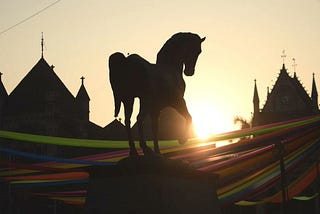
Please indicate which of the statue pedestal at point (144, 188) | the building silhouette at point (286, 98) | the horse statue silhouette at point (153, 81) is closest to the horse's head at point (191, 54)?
the horse statue silhouette at point (153, 81)

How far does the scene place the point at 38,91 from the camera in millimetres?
38031

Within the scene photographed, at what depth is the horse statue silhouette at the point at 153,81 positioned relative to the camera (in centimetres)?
834

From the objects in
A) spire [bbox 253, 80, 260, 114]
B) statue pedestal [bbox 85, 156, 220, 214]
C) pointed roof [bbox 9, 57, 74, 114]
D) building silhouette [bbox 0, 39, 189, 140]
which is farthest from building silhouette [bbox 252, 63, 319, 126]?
statue pedestal [bbox 85, 156, 220, 214]

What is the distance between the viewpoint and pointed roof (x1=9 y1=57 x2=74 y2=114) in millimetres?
37125

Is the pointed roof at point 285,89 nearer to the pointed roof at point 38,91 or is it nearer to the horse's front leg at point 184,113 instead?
the pointed roof at point 38,91

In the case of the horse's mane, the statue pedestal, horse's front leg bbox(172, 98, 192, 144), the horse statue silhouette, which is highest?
the horse's mane

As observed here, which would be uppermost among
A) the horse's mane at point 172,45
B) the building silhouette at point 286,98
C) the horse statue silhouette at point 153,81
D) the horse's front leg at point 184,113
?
the building silhouette at point 286,98

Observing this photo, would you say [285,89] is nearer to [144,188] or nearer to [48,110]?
[48,110]

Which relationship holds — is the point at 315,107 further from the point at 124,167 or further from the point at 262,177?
the point at 124,167

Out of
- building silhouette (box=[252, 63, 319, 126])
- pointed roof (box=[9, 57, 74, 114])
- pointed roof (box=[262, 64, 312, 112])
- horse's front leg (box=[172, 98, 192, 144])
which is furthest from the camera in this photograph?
pointed roof (box=[262, 64, 312, 112])

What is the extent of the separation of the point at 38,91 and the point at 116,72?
30322 mm

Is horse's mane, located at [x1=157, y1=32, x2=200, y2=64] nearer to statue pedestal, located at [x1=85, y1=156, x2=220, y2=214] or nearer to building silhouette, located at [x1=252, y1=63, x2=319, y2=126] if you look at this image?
statue pedestal, located at [x1=85, y1=156, x2=220, y2=214]

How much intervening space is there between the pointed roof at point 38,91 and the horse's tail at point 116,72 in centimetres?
2842

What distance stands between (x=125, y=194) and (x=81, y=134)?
96.2ft
